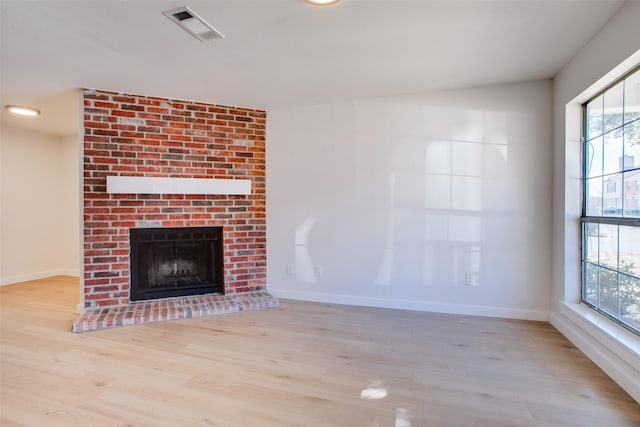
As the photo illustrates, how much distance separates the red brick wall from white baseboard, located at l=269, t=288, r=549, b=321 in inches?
22.0

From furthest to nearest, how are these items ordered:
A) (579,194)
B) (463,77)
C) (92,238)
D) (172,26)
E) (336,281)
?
(336,281), (92,238), (463,77), (579,194), (172,26)

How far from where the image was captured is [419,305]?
331 centimetres

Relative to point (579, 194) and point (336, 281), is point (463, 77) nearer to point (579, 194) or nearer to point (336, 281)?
point (579, 194)

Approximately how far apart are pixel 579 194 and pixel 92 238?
4.49 meters

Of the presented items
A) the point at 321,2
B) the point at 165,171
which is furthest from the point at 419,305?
the point at 165,171

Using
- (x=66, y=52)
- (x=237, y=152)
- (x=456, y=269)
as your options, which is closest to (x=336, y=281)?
(x=456, y=269)

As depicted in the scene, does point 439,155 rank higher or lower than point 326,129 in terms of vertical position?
lower

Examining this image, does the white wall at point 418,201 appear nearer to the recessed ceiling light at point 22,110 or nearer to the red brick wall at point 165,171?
the red brick wall at point 165,171

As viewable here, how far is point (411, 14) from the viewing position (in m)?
1.90

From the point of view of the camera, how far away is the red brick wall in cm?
319

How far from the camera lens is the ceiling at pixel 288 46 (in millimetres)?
1856

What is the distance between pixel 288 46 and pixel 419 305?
8.93ft

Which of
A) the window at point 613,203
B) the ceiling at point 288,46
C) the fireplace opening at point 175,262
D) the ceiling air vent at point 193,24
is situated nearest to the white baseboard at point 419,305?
the window at point 613,203

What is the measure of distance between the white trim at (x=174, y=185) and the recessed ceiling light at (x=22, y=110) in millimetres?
1618
